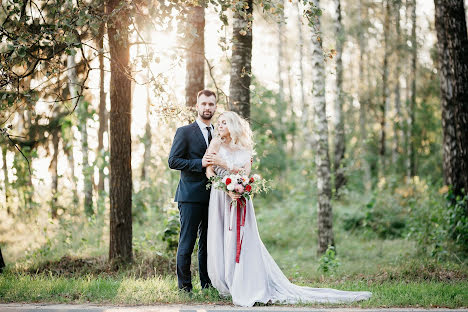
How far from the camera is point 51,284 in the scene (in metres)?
6.77

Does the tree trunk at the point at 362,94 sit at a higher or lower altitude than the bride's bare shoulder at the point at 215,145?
higher

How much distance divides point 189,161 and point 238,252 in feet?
4.40

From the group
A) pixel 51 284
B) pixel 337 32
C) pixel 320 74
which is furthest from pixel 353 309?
pixel 337 32

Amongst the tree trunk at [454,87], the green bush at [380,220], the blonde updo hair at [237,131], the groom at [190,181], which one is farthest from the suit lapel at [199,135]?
the green bush at [380,220]

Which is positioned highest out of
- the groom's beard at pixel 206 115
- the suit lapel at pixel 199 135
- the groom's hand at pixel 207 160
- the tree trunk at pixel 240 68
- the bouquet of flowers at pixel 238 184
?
the tree trunk at pixel 240 68

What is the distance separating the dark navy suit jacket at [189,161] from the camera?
6.42 meters

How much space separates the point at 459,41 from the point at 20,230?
1280 cm

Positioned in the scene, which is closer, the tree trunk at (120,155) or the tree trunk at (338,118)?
the tree trunk at (120,155)

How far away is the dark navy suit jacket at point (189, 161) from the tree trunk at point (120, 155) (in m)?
1.82

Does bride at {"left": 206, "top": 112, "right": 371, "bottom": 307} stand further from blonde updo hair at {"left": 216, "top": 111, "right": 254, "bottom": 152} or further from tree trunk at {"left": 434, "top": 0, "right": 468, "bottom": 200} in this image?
tree trunk at {"left": 434, "top": 0, "right": 468, "bottom": 200}

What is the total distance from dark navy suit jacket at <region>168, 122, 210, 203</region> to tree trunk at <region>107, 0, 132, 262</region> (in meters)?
1.82

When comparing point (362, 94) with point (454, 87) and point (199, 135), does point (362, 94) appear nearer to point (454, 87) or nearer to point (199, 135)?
point (454, 87)

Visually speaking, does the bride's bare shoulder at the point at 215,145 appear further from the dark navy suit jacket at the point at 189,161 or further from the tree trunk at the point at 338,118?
the tree trunk at the point at 338,118

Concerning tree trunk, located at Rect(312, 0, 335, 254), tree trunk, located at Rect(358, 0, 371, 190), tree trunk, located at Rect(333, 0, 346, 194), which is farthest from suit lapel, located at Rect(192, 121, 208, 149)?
tree trunk, located at Rect(358, 0, 371, 190)
